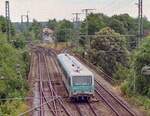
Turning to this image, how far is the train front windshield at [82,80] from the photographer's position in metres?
37.8

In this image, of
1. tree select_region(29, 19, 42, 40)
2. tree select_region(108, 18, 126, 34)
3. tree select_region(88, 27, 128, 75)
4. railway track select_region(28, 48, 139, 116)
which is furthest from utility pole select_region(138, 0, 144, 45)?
tree select_region(29, 19, 42, 40)

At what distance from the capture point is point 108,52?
7188 cm

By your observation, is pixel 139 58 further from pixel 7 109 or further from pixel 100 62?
pixel 100 62

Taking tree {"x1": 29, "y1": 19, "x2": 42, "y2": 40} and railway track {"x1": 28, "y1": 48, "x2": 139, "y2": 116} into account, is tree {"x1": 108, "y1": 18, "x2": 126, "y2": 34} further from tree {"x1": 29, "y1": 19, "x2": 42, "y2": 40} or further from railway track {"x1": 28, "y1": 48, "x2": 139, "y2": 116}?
tree {"x1": 29, "y1": 19, "x2": 42, "y2": 40}

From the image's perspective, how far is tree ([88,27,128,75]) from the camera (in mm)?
72375

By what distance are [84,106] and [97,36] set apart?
3760cm

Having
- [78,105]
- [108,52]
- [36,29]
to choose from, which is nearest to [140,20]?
[78,105]

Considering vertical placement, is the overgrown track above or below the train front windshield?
below

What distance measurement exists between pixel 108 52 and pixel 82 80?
34.4 m

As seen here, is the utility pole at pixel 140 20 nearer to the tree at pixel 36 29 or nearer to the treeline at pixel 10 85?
the treeline at pixel 10 85

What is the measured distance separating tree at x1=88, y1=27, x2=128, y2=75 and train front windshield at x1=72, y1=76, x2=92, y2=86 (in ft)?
111

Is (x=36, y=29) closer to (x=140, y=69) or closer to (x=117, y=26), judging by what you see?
(x=117, y=26)

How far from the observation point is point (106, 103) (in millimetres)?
37375

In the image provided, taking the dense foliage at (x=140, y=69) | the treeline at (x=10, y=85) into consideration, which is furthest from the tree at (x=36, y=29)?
the dense foliage at (x=140, y=69)
